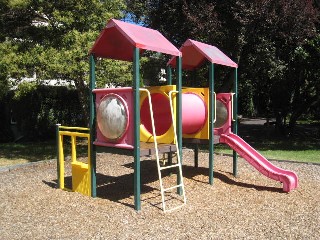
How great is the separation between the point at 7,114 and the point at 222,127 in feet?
41.1

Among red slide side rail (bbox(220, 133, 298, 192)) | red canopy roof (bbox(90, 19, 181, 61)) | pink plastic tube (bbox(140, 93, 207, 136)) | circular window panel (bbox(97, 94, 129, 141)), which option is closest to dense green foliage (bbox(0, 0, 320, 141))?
red canopy roof (bbox(90, 19, 181, 61))

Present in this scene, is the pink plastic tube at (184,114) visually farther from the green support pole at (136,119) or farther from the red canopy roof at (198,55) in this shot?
the green support pole at (136,119)

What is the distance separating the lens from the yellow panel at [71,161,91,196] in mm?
7363

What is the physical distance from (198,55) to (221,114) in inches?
66.1

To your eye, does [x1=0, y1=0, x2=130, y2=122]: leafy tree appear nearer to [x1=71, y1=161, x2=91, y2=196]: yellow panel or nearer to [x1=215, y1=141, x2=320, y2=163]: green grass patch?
[x1=71, y1=161, x2=91, y2=196]: yellow panel

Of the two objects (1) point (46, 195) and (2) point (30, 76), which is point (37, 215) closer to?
(1) point (46, 195)

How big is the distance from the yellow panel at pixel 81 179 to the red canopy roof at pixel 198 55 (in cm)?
360

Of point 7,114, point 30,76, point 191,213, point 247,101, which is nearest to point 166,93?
point 191,213

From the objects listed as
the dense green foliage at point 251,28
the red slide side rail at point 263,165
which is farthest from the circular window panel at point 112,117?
the dense green foliage at point 251,28

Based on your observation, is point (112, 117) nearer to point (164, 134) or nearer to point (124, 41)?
point (164, 134)

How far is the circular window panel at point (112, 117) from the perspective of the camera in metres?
6.57

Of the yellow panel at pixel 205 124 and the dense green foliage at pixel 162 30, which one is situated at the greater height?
the dense green foliage at pixel 162 30

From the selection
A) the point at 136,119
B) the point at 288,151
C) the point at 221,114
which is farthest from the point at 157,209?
the point at 288,151

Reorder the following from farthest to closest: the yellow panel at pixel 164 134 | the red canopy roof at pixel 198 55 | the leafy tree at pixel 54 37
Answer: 1. the leafy tree at pixel 54 37
2. the red canopy roof at pixel 198 55
3. the yellow panel at pixel 164 134
